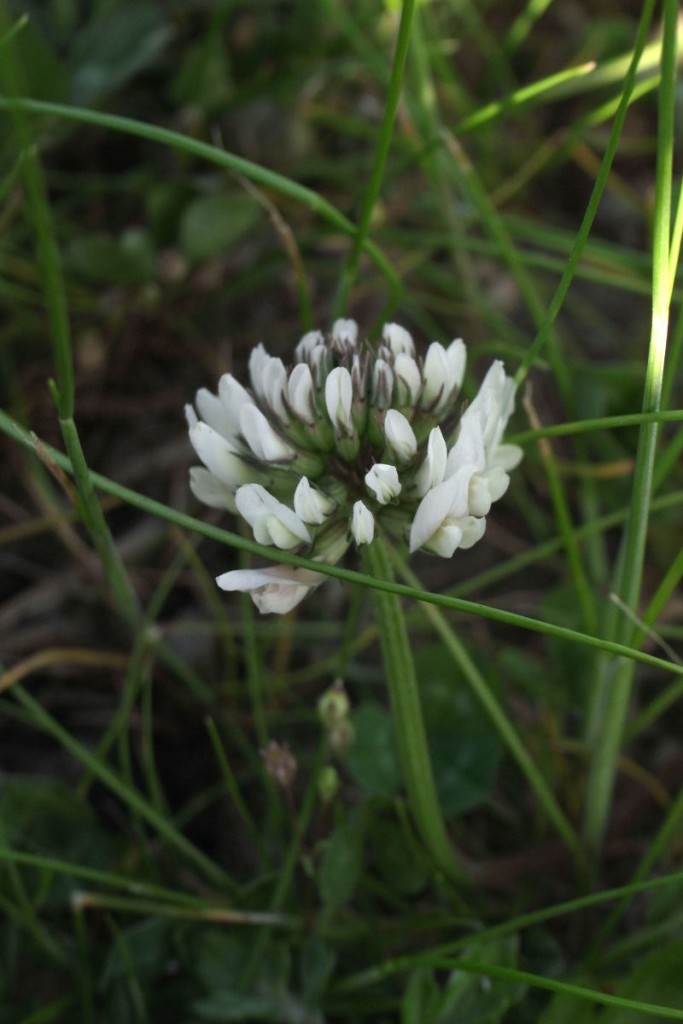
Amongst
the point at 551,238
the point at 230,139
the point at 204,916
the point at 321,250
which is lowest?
the point at 204,916

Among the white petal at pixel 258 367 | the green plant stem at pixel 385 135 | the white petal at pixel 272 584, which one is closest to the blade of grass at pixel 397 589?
the white petal at pixel 272 584

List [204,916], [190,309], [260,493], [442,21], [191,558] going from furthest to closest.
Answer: [442,21], [190,309], [191,558], [204,916], [260,493]

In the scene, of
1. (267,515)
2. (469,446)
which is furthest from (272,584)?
(469,446)

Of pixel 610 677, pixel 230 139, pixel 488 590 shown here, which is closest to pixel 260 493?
pixel 610 677

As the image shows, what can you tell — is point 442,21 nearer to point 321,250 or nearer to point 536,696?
point 321,250

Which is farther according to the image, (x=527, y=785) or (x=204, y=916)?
(x=527, y=785)

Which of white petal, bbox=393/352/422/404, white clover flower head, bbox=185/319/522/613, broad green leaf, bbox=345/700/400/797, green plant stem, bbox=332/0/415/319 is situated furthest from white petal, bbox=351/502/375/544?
broad green leaf, bbox=345/700/400/797

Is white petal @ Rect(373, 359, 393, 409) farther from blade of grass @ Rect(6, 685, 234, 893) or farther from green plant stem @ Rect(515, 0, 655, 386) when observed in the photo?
blade of grass @ Rect(6, 685, 234, 893)
